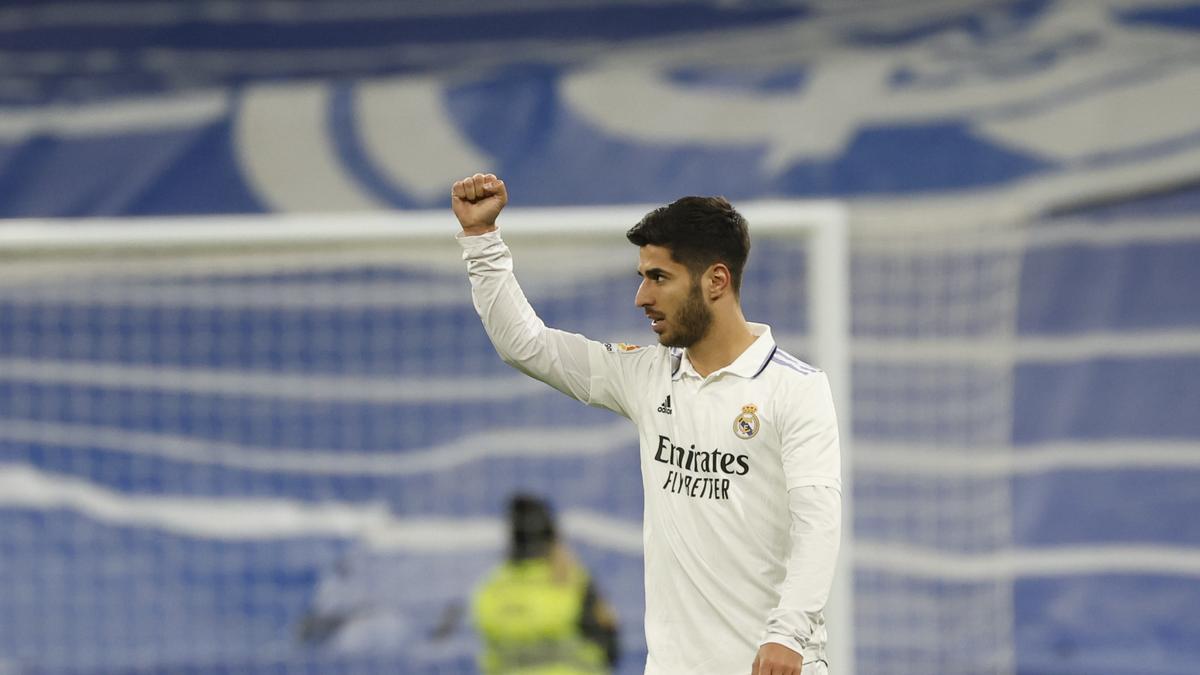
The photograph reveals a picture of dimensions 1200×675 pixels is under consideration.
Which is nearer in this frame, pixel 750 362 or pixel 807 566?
pixel 807 566

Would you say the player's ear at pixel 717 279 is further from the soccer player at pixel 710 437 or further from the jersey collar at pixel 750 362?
the jersey collar at pixel 750 362

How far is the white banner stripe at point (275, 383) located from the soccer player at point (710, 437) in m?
4.42

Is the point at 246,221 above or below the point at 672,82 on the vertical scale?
below

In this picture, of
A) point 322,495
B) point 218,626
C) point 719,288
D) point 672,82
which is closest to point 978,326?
point 672,82

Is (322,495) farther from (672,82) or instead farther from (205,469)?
(672,82)

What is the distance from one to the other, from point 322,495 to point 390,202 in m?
2.10

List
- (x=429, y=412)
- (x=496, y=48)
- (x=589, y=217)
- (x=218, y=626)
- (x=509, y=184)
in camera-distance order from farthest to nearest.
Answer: (x=496, y=48)
(x=509, y=184)
(x=429, y=412)
(x=218, y=626)
(x=589, y=217)

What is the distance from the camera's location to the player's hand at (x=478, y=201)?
300 centimetres

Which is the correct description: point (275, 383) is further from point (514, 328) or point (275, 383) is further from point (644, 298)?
point (644, 298)

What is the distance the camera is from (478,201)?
9.91 feet

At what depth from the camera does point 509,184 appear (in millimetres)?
8781

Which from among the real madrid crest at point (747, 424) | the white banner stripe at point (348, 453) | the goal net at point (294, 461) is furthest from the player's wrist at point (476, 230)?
the white banner stripe at point (348, 453)

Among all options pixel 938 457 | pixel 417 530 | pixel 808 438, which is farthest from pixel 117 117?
pixel 808 438

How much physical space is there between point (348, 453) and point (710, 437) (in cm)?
503
